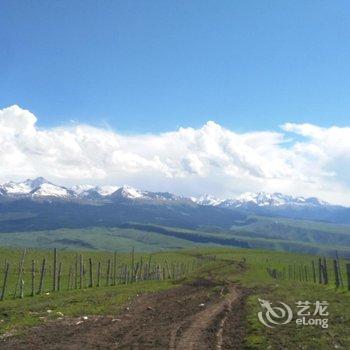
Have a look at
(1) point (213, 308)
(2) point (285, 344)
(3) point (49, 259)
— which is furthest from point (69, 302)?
(3) point (49, 259)

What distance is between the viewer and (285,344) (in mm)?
19094

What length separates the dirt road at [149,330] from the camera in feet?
67.5

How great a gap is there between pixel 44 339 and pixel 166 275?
65.1 meters

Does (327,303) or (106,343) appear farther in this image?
(327,303)

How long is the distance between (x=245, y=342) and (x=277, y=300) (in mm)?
13520

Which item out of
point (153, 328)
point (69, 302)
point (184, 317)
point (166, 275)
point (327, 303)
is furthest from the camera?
point (166, 275)

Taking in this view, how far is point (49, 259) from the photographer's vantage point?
108875 mm

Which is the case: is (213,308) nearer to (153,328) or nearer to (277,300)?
(277,300)

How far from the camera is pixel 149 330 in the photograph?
2370cm

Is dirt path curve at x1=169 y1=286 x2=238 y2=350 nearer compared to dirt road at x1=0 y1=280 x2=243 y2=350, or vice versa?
dirt path curve at x1=169 y1=286 x2=238 y2=350

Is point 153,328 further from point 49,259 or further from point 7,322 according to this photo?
point 49,259

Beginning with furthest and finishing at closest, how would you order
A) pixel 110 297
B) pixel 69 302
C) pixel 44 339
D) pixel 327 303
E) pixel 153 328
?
pixel 110 297 → pixel 69 302 → pixel 327 303 → pixel 153 328 → pixel 44 339

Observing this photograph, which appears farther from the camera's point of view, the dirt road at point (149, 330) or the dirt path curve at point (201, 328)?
the dirt road at point (149, 330)

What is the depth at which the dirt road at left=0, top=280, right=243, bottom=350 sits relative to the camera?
20.6 meters
